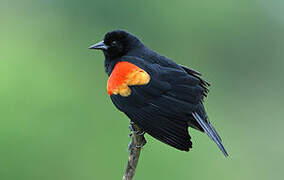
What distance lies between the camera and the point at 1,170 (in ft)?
23.8

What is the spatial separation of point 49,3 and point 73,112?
538cm

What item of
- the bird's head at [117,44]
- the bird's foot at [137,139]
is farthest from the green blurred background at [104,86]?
the bird's foot at [137,139]

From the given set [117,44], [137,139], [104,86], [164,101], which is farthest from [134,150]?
[104,86]

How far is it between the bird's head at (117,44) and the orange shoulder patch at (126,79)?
49 centimetres

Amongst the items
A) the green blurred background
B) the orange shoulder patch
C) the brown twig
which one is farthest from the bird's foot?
the green blurred background

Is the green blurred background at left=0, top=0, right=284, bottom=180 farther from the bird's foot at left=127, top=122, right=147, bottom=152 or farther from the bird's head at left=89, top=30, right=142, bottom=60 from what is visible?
the bird's foot at left=127, top=122, right=147, bottom=152

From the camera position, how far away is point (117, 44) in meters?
5.00

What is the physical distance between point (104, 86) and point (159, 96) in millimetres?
4393

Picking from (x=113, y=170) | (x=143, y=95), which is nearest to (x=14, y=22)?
(x=113, y=170)

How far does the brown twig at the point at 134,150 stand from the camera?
13.4 ft

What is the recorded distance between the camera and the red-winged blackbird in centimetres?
430

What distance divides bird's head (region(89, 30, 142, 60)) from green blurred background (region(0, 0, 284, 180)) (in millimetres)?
2479

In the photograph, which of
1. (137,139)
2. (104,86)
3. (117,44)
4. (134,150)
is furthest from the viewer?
(104,86)

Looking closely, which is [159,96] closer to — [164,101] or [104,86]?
[164,101]
